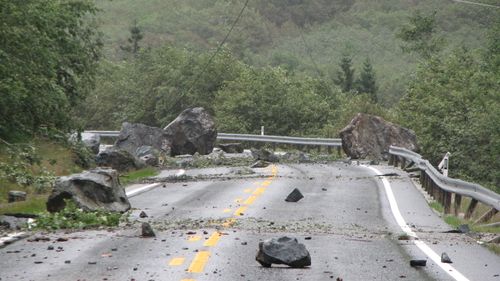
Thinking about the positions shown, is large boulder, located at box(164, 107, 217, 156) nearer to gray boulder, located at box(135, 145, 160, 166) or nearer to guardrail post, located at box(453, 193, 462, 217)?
gray boulder, located at box(135, 145, 160, 166)

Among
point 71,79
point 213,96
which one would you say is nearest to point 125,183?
point 71,79

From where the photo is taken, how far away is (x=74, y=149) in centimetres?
2591

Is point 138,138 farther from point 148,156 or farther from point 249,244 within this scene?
point 249,244

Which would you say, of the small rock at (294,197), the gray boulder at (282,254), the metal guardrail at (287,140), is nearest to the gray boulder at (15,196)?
the small rock at (294,197)

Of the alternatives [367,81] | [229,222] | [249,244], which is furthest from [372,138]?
[367,81]

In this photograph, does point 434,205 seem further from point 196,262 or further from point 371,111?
point 371,111

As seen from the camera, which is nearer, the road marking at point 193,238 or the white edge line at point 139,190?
the road marking at point 193,238

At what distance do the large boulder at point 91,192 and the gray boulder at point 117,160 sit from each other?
12.6 metres

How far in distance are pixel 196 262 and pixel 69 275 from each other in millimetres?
1653

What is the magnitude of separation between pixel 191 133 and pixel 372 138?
856 cm

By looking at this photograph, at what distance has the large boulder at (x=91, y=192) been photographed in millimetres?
16359

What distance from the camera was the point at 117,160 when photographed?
101 feet

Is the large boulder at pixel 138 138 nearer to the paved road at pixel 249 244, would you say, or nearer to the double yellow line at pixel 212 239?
the paved road at pixel 249 244

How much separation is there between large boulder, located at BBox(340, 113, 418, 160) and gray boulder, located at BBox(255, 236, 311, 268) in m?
28.5
